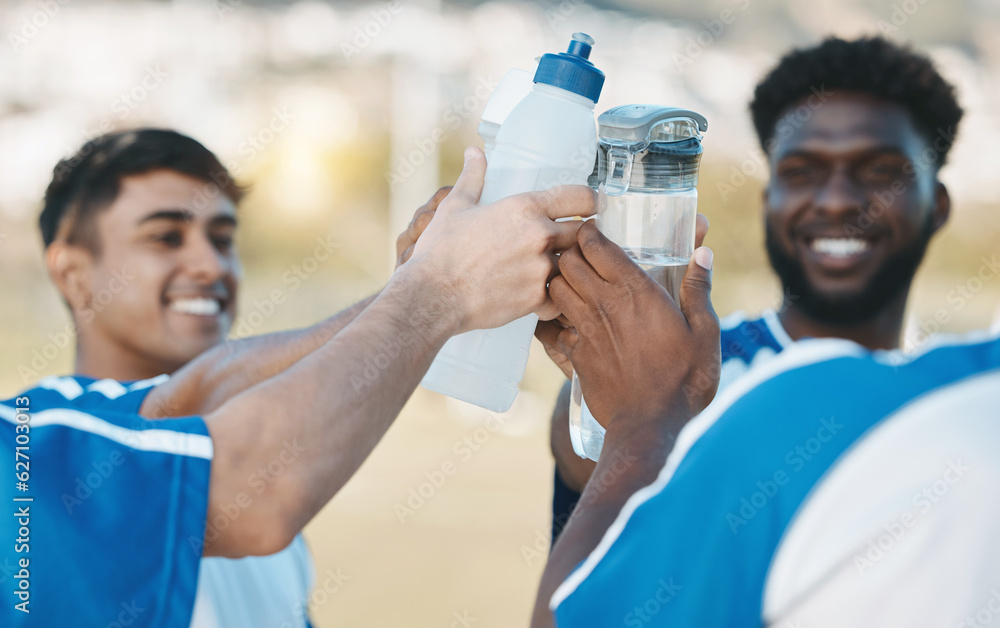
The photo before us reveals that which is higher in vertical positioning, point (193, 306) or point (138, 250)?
point (138, 250)

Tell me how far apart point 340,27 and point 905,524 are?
1443 cm

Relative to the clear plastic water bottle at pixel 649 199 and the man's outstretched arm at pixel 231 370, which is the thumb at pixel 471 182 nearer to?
the clear plastic water bottle at pixel 649 199

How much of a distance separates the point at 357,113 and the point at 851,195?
13117 mm

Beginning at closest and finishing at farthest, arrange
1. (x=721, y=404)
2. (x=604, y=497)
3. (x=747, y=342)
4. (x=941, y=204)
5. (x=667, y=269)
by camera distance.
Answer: (x=721, y=404) < (x=604, y=497) < (x=667, y=269) < (x=747, y=342) < (x=941, y=204)

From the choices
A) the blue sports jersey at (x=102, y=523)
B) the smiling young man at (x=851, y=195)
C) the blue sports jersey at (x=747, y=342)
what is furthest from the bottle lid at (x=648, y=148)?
the smiling young man at (x=851, y=195)

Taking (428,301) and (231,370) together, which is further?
(231,370)

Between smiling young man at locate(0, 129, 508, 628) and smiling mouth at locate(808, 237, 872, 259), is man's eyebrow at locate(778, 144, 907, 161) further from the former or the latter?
smiling young man at locate(0, 129, 508, 628)

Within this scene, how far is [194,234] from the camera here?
2537 millimetres

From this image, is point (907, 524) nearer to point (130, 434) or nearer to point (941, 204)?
point (130, 434)

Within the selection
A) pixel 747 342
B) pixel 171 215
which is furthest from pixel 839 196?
pixel 171 215

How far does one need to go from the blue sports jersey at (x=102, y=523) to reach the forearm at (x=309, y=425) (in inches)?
1.5

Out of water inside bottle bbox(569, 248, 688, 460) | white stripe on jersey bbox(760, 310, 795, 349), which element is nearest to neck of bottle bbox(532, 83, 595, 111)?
water inside bottle bbox(569, 248, 688, 460)

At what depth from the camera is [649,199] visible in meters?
1.43

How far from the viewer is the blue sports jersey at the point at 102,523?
3.46 feet
